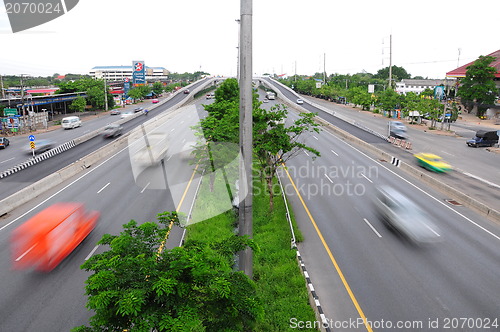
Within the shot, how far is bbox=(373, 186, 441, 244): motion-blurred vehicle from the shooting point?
60.4 ft

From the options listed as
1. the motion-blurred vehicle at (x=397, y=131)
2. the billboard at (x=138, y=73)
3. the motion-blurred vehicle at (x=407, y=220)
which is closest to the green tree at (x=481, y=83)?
the motion-blurred vehicle at (x=397, y=131)

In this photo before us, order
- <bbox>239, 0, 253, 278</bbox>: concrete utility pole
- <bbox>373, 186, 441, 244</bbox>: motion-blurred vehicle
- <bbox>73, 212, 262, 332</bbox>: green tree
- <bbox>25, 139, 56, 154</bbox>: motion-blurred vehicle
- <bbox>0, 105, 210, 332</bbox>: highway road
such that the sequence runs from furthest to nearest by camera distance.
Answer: <bbox>25, 139, 56, 154</bbox>: motion-blurred vehicle
<bbox>373, 186, 441, 244</bbox>: motion-blurred vehicle
<bbox>0, 105, 210, 332</bbox>: highway road
<bbox>239, 0, 253, 278</bbox>: concrete utility pole
<bbox>73, 212, 262, 332</bbox>: green tree

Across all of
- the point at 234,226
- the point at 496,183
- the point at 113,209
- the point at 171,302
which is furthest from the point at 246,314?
the point at 496,183

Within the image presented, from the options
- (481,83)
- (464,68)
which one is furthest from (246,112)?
(464,68)

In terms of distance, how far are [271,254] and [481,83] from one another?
3031 inches

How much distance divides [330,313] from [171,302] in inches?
327

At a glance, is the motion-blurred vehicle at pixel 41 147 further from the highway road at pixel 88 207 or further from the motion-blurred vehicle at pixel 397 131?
the motion-blurred vehicle at pixel 397 131

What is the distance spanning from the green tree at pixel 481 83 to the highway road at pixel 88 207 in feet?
215

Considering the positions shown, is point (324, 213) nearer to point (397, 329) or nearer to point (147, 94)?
point (397, 329)

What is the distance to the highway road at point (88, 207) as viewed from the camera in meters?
12.6

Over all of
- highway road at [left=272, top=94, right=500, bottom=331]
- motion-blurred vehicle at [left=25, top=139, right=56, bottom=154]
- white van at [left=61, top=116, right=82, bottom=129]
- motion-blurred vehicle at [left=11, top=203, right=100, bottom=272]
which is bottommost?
highway road at [left=272, top=94, right=500, bottom=331]

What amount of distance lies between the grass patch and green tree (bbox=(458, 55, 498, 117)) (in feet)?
222

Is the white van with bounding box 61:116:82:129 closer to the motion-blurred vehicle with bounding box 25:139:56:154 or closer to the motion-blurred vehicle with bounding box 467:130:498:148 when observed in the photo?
the motion-blurred vehicle with bounding box 25:139:56:154

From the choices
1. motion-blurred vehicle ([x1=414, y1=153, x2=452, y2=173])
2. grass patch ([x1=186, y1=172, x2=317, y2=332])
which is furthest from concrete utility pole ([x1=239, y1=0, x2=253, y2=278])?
motion-blurred vehicle ([x1=414, y1=153, x2=452, y2=173])
